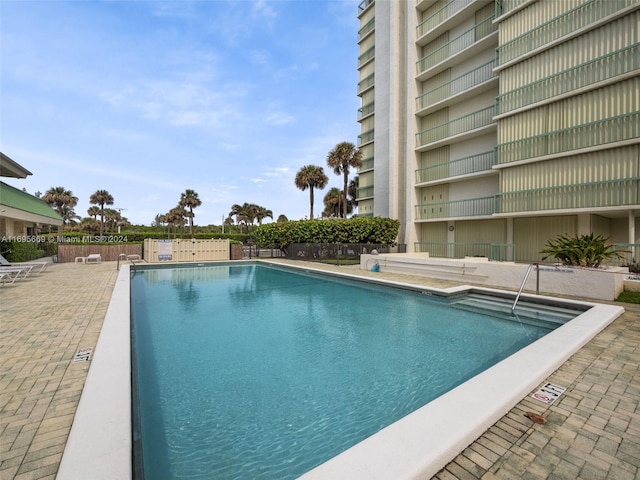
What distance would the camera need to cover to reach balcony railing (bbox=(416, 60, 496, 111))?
1734cm

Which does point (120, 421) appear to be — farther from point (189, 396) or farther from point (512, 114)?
point (512, 114)

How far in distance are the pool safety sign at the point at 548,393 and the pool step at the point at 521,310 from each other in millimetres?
4225

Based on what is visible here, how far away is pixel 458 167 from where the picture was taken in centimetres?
1889

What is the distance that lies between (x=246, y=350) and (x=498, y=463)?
174 inches

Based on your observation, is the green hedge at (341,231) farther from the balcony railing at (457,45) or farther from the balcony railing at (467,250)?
the balcony railing at (457,45)

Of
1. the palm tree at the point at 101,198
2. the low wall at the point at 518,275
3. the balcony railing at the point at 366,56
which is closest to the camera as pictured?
the low wall at the point at 518,275

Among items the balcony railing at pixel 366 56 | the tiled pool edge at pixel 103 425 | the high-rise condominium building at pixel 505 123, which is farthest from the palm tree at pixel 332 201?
the tiled pool edge at pixel 103 425

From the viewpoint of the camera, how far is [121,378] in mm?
3379

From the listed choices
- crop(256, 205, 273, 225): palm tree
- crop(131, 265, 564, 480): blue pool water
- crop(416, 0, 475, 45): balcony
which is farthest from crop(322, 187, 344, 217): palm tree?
crop(131, 265, 564, 480): blue pool water

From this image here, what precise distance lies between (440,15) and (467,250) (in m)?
15.6

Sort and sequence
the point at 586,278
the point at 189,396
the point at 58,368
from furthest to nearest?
the point at 586,278 → the point at 189,396 → the point at 58,368

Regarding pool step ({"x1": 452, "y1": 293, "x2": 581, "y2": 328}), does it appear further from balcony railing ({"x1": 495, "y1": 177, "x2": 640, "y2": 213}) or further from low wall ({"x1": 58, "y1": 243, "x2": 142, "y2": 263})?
low wall ({"x1": 58, "y1": 243, "x2": 142, "y2": 263})

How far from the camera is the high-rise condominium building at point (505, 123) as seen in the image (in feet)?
38.4

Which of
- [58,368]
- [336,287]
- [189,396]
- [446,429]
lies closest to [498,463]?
[446,429]
